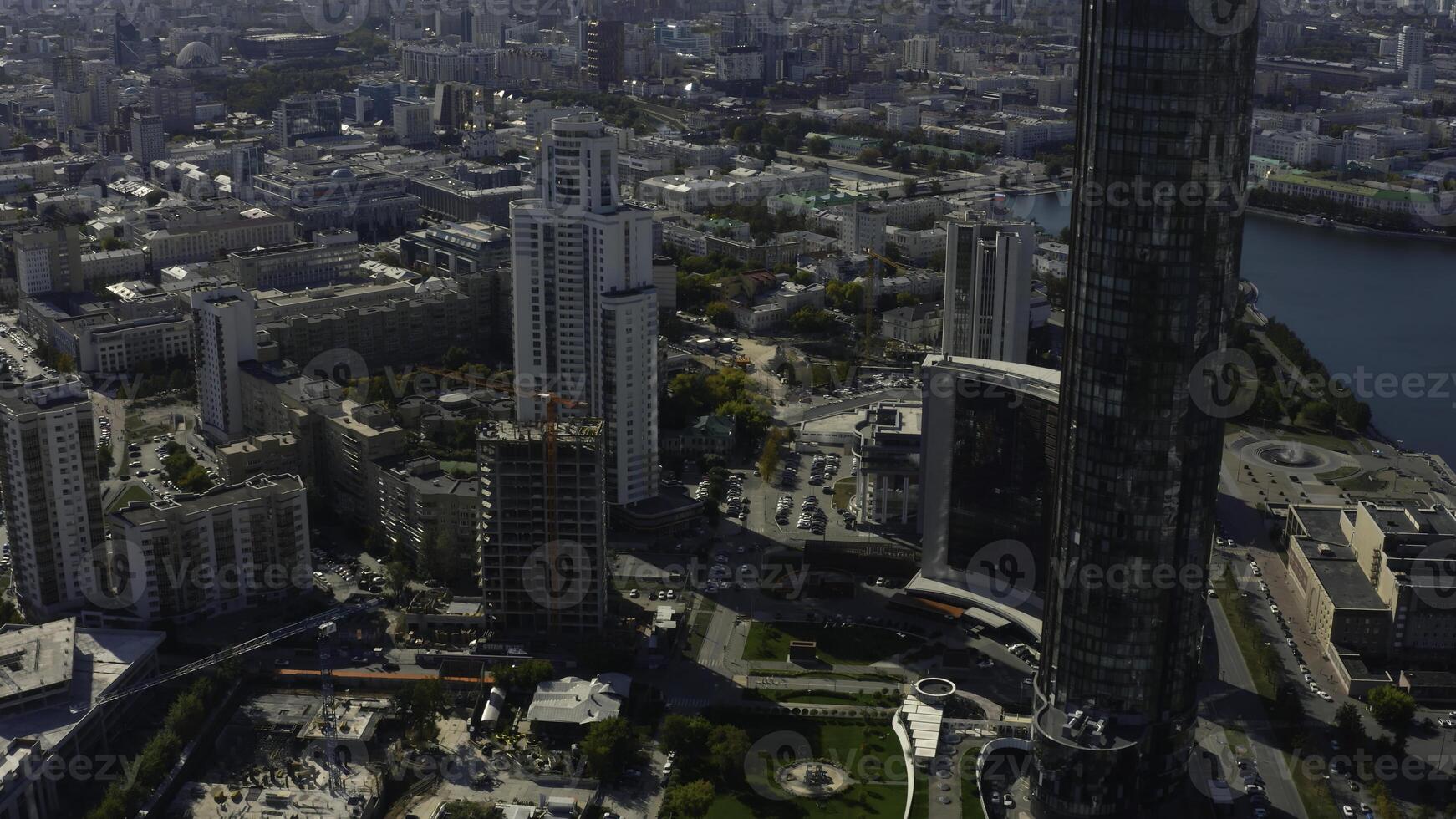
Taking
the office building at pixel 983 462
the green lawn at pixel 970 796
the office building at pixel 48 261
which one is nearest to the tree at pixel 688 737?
the green lawn at pixel 970 796

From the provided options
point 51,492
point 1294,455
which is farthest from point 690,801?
point 1294,455

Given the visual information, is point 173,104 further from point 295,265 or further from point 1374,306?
point 1374,306

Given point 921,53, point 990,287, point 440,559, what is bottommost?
point 440,559

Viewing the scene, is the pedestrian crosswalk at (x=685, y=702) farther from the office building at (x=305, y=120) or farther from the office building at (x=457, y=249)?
the office building at (x=305, y=120)

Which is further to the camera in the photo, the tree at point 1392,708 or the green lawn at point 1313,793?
the tree at point 1392,708

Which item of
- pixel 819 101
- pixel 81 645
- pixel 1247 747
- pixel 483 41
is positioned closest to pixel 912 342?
pixel 1247 747

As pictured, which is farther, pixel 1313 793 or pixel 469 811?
pixel 1313 793

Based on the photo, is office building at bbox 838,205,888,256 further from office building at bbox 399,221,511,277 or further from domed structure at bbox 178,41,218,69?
domed structure at bbox 178,41,218,69

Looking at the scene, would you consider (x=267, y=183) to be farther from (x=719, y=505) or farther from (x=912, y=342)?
(x=719, y=505)
